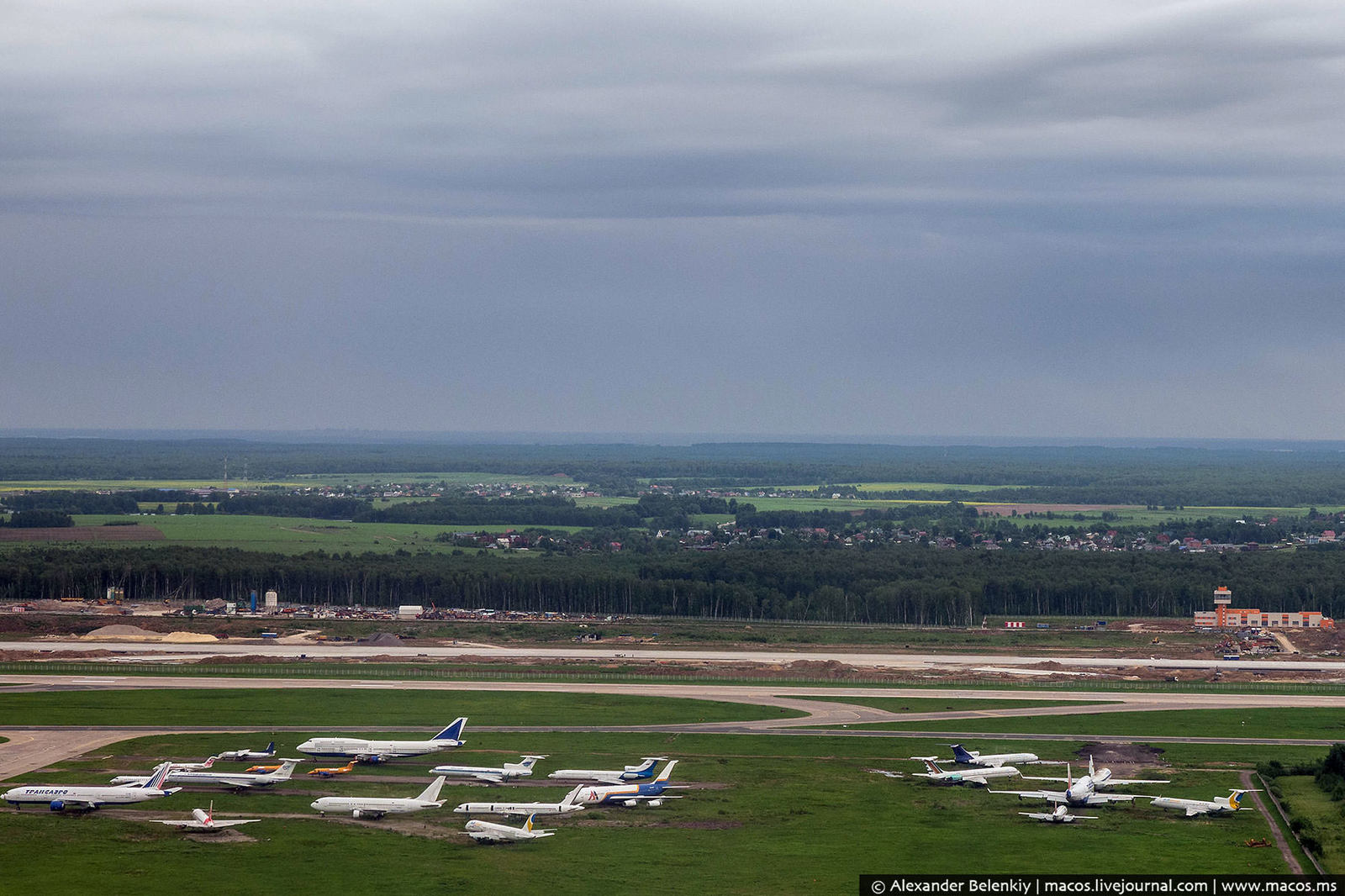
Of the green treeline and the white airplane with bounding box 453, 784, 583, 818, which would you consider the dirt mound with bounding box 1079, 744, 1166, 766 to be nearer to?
the white airplane with bounding box 453, 784, 583, 818

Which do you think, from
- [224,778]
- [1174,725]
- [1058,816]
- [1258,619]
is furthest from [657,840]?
[1258,619]

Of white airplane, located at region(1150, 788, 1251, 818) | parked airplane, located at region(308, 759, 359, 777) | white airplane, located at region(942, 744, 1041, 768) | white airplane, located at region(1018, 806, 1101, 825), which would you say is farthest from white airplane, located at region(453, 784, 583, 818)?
white airplane, located at region(1150, 788, 1251, 818)

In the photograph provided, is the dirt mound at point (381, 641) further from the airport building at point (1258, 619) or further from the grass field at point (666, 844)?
the airport building at point (1258, 619)

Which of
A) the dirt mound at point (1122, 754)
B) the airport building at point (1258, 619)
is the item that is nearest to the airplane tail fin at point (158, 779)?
the dirt mound at point (1122, 754)

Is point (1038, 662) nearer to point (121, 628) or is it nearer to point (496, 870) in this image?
point (496, 870)

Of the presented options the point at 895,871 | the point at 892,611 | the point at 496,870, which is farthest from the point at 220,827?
the point at 892,611

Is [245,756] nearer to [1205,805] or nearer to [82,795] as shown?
[82,795]
